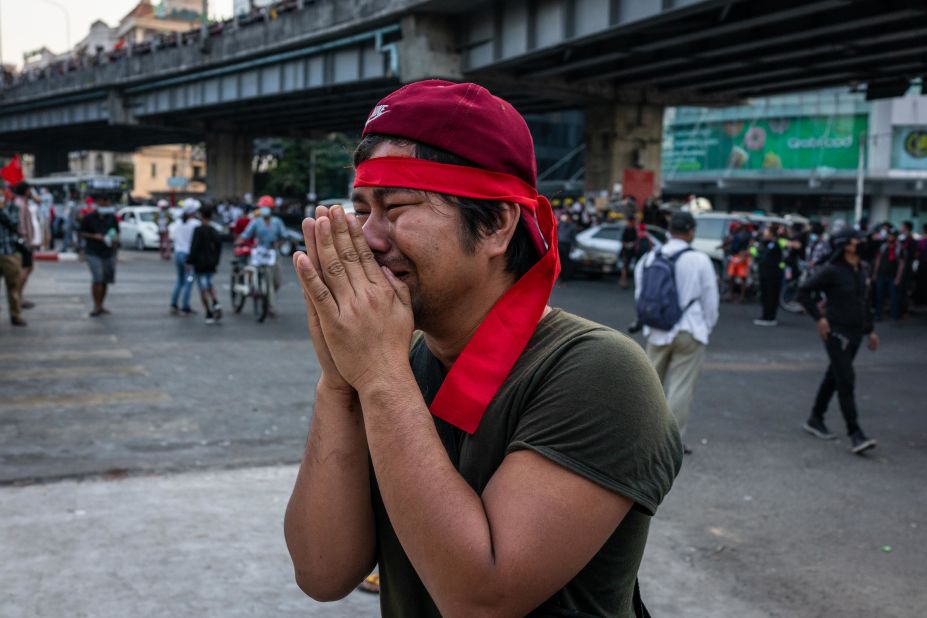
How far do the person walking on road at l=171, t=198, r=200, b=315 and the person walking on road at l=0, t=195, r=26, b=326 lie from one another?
8.10ft

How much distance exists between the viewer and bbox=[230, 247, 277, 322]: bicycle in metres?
14.1

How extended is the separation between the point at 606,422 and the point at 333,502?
55 cm

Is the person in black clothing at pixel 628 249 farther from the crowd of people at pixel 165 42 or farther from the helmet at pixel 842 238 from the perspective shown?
the helmet at pixel 842 238

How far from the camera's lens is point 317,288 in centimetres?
140

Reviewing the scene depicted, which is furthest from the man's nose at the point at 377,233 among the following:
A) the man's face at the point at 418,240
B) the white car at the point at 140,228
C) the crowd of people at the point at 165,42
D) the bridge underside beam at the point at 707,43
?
the white car at the point at 140,228

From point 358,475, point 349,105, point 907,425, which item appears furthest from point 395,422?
point 349,105

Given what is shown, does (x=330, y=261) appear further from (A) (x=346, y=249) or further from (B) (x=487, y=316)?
(B) (x=487, y=316)

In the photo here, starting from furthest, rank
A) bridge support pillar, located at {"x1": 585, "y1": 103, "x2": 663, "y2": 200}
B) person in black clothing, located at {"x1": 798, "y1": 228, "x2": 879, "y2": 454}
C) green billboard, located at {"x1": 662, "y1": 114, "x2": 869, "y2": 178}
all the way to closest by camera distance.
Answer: green billboard, located at {"x1": 662, "y1": 114, "x2": 869, "y2": 178} → bridge support pillar, located at {"x1": 585, "y1": 103, "x2": 663, "y2": 200} → person in black clothing, located at {"x1": 798, "y1": 228, "x2": 879, "y2": 454}

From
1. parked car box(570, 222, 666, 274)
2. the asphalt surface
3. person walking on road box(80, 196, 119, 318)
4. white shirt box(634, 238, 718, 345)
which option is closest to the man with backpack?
white shirt box(634, 238, 718, 345)

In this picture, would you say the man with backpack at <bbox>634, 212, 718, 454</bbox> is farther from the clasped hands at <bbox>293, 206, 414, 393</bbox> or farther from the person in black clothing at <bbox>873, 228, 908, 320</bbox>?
the person in black clothing at <bbox>873, 228, 908, 320</bbox>

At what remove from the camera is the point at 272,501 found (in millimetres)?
5418

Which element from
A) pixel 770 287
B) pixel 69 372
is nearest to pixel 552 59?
pixel 770 287

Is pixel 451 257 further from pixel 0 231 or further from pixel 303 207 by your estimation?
pixel 303 207

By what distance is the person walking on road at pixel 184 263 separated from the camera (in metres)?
14.3
